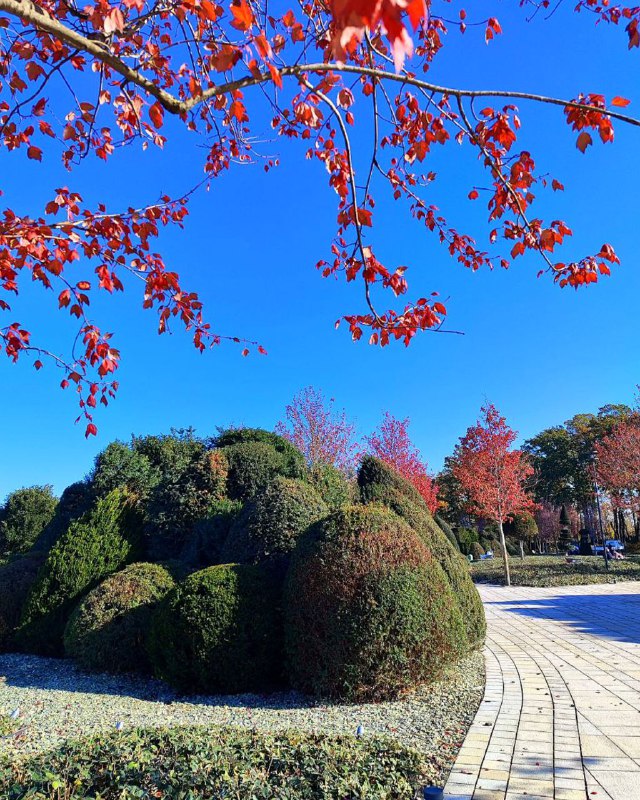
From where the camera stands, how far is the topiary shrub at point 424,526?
6199mm

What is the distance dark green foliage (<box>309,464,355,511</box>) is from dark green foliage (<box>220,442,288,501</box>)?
0.47 metres

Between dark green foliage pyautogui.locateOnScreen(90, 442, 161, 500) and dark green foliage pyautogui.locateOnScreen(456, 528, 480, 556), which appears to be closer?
dark green foliage pyautogui.locateOnScreen(90, 442, 161, 500)

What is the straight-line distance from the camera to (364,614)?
15.1ft

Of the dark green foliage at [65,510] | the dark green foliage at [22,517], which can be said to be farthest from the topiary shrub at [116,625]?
the dark green foliage at [22,517]

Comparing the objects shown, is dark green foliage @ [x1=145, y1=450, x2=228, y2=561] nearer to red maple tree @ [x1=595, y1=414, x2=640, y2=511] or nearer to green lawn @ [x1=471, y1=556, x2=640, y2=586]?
green lawn @ [x1=471, y1=556, x2=640, y2=586]

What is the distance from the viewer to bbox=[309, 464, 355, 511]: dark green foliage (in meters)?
7.36

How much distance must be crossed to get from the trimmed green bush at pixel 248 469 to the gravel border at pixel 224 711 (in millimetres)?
2801

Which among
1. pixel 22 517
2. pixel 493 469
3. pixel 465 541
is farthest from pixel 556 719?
pixel 465 541

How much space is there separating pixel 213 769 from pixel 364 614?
2.06 metres

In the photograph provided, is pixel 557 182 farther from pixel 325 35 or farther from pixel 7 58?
pixel 7 58

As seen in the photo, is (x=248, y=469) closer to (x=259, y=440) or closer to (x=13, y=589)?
(x=259, y=440)

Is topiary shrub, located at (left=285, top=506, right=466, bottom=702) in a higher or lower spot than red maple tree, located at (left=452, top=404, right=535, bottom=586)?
lower

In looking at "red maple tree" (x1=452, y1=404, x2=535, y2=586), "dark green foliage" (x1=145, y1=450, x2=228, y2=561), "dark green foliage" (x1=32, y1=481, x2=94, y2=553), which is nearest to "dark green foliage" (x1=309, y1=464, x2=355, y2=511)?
"dark green foliage" (x1=145, y1=450, x2=228, y2=561)

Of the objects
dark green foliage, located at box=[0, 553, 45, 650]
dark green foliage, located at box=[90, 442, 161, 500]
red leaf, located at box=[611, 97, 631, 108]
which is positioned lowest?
dark green foliage, located at box=[0, 553, 45, 650]
